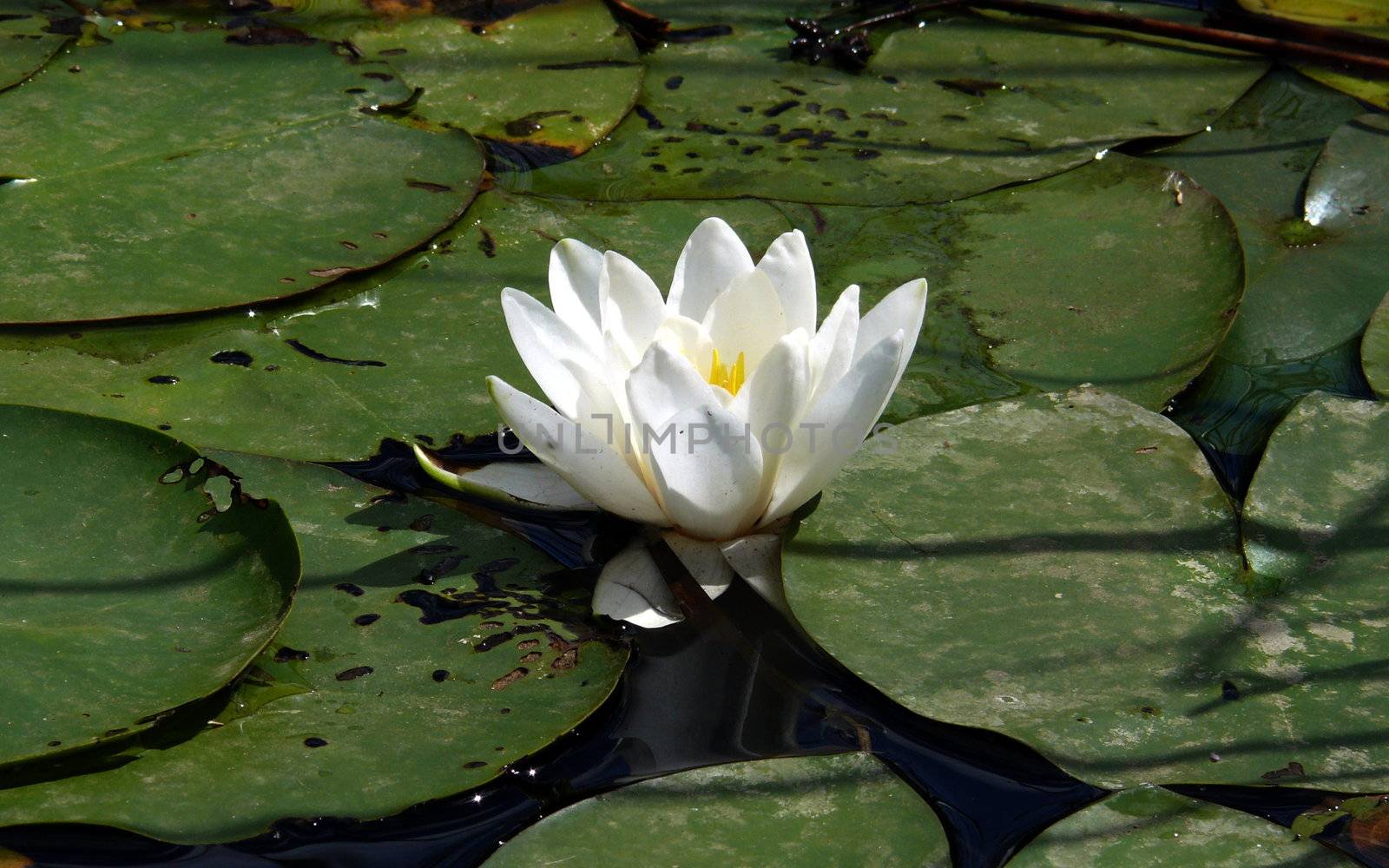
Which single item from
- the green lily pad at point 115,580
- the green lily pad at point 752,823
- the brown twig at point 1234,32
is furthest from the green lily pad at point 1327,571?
the brown twig at point 1234,32

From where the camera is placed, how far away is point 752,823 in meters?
1.44

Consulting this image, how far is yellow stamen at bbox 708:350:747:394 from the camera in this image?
1.77 metres

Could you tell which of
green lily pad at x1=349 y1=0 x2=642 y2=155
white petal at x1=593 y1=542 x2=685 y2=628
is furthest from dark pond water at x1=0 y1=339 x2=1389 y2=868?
green lily pad at x1=349 y1=0 x2=642 y2=155

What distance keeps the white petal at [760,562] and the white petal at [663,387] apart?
284 millimetres

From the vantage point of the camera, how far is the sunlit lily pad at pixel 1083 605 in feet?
4.97

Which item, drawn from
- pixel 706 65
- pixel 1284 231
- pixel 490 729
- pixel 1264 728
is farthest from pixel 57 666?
pixel 1284 231

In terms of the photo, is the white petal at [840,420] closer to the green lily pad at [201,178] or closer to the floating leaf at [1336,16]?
the green lily pad at [201,178]

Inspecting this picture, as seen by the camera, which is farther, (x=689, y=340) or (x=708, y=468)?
(x=689, y=340)

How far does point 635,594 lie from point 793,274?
554 millimetres

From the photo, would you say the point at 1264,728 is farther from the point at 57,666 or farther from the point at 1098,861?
the point at 57,666

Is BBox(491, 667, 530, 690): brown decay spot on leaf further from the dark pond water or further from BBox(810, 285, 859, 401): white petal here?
BBox(810, 285, 859, 401): white petal

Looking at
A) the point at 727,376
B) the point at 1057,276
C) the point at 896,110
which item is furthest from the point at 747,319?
the point at 896,110

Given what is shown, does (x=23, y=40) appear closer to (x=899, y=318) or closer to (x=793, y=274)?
(x=793, y=274)

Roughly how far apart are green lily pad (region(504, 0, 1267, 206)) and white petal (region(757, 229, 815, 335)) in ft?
2.95
